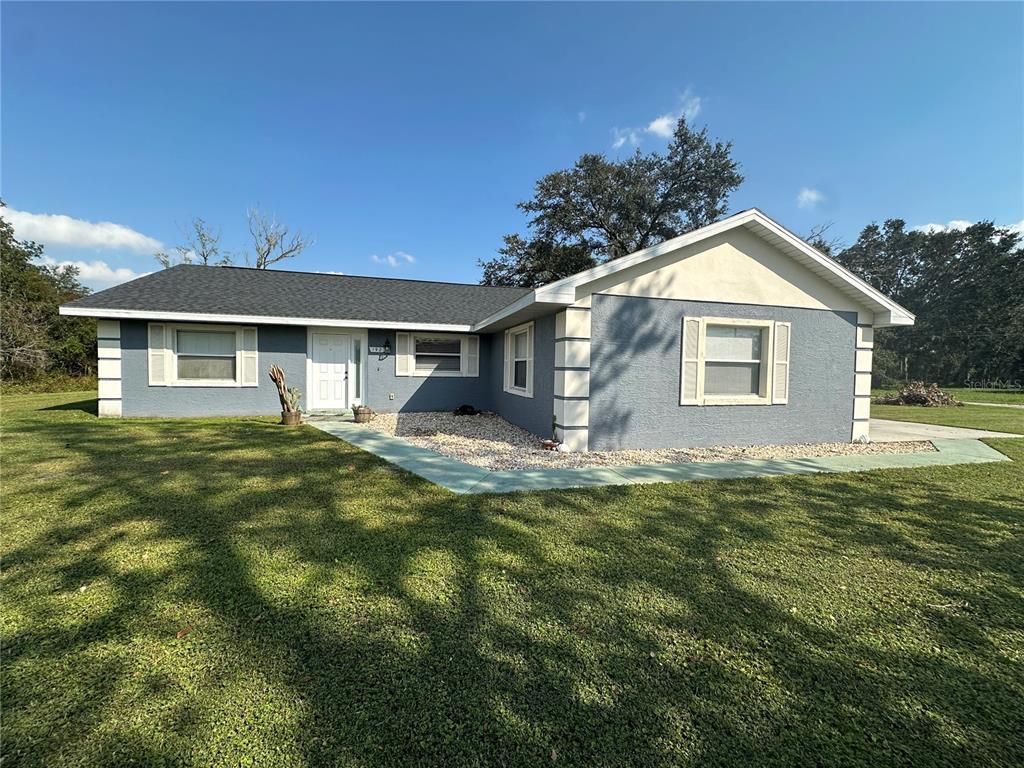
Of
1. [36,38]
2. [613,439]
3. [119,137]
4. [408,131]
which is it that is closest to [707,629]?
[613,439]

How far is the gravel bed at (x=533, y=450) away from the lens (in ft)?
21.6

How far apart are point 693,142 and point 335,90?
2280 centimetres

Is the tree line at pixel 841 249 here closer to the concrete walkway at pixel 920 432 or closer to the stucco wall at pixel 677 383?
the concrete walkway at pixel 920 432

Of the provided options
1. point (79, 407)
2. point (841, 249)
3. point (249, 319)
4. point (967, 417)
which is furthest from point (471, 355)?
point (841, 249)

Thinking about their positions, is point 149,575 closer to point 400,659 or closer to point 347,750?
point 400,659

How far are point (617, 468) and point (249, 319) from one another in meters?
9.22

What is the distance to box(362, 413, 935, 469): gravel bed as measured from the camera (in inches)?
259

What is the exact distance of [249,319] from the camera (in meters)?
10.3

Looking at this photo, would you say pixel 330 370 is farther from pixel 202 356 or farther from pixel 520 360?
pixel 520 360

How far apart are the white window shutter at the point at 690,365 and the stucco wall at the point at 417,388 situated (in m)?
6.06

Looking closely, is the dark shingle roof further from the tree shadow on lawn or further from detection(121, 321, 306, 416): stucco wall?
the tree shadow on lawn

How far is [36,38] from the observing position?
852 cm

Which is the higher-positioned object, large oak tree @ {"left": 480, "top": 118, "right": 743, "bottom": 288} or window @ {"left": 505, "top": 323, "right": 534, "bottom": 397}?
large oak tree @ {"left": 480, "top": 118, "right": 743, "bottom": 288}

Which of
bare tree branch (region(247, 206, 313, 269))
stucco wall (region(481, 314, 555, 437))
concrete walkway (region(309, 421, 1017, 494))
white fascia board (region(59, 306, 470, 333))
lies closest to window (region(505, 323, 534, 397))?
stucco wall (region(481, 314, 555, 437))
